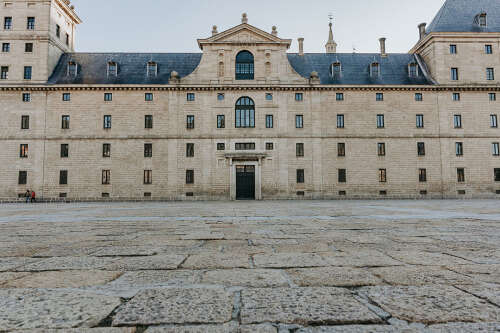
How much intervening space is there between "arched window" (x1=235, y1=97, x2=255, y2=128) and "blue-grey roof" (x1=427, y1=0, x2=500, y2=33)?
22.1 meters

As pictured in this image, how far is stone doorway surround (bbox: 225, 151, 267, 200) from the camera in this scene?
28.9 m

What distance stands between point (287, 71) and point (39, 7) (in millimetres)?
26440

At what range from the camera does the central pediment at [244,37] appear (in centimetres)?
3038

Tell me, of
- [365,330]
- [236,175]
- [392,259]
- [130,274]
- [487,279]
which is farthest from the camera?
[236,175]

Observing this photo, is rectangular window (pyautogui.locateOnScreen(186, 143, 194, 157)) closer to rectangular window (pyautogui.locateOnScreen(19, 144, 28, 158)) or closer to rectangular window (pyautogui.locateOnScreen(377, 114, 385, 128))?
rectangular window (pyautogui.locateOnScreen(19, 144, 28, 158))

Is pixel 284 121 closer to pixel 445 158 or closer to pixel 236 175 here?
pixel 236 175

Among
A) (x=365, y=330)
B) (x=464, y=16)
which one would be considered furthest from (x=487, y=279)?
(x=464, y=16)

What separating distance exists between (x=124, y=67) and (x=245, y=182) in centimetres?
1857

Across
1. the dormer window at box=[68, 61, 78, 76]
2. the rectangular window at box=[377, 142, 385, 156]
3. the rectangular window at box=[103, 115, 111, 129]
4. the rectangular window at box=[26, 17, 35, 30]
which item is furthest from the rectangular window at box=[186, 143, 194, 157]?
the rectangular window at box=[26, 17, 35, 30]

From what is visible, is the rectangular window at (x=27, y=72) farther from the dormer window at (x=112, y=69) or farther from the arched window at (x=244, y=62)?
the arched window at (x=244, y=62)

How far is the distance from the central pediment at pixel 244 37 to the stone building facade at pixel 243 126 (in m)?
0.10

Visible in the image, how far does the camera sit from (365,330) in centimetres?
142

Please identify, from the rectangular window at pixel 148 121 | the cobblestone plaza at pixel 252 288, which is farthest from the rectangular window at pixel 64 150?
the cobblestone plaza at pixel 252 288

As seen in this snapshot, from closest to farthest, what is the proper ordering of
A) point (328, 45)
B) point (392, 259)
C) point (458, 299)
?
1. point (458, 299)
2. point (392, 259)
3. point (328, 45)
